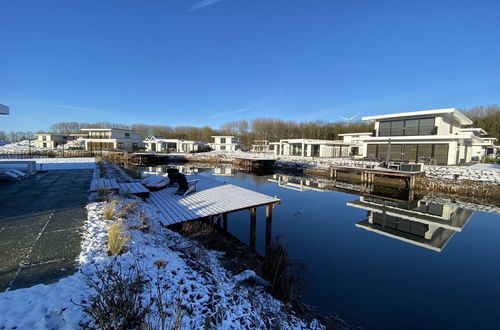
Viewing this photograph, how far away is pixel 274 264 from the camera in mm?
5391

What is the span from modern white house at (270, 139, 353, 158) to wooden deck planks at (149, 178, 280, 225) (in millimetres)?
29032

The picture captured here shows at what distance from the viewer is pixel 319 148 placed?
124ft

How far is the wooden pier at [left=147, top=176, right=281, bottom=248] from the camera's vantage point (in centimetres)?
713

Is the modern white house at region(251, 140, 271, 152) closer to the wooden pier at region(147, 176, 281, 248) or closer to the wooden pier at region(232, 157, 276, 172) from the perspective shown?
the wooden pier at region(232, 157, 276, 172)

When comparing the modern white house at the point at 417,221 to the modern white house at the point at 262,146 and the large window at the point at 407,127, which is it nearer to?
the large window at the point at 407,127

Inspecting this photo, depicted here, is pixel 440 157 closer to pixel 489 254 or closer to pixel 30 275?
pixel 489 254

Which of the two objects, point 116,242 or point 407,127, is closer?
point 116,242

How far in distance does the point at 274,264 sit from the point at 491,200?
17.6 metres

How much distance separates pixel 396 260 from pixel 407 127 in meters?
22.1

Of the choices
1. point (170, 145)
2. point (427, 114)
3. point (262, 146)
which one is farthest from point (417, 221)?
point (170, 145)

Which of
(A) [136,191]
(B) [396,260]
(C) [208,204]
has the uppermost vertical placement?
(A) [136,191]

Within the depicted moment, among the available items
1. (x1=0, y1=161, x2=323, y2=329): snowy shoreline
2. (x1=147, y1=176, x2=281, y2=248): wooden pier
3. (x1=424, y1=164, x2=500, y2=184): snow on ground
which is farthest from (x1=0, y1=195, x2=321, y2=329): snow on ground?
(x1=424, y1=164, x2=500, y2=184): snow on ground

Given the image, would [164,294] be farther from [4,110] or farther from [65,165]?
[65,165]

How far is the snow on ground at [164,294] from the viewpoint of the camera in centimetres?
226
